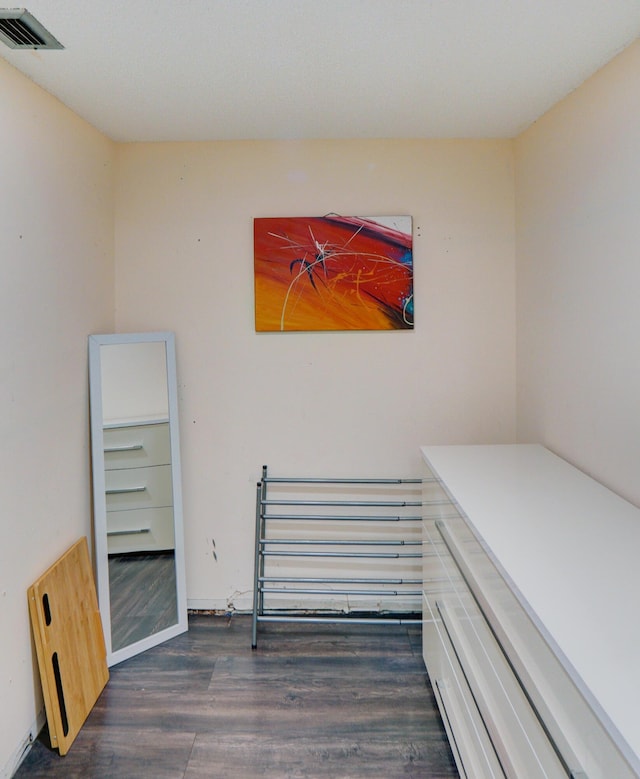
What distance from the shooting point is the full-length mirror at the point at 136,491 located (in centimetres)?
224

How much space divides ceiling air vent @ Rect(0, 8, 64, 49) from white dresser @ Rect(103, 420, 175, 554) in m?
1.44

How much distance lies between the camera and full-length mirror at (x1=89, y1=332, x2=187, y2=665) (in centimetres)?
224

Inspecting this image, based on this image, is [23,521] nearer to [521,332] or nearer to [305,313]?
[305,313]

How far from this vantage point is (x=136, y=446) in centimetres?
236

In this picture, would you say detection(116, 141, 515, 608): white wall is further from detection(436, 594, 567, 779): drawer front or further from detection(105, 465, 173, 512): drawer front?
detection(436, 594, 567, 779): drawer front

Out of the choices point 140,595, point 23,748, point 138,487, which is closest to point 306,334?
point 138,487

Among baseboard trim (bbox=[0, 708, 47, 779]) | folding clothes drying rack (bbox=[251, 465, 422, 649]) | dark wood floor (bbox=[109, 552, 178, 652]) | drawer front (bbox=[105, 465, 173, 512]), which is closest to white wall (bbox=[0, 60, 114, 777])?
baseboard trim (bbox=[0, 708, 47, 779])

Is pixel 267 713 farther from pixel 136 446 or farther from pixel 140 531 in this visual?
pixel 136 446

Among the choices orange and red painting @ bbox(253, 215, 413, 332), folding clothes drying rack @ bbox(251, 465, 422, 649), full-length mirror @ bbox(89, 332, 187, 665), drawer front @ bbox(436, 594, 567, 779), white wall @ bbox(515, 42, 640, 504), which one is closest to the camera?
drawer front @ bbox(436, 594, 567, 779)

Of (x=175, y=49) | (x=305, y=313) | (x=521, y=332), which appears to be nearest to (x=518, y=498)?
(x=521, y=332)

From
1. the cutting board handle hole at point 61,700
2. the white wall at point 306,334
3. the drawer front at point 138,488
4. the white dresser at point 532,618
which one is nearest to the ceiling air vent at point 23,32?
the white wall at point 306,334

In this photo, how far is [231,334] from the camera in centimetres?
250

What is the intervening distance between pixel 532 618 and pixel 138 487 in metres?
1.86

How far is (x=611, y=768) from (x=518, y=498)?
2.93 ft
